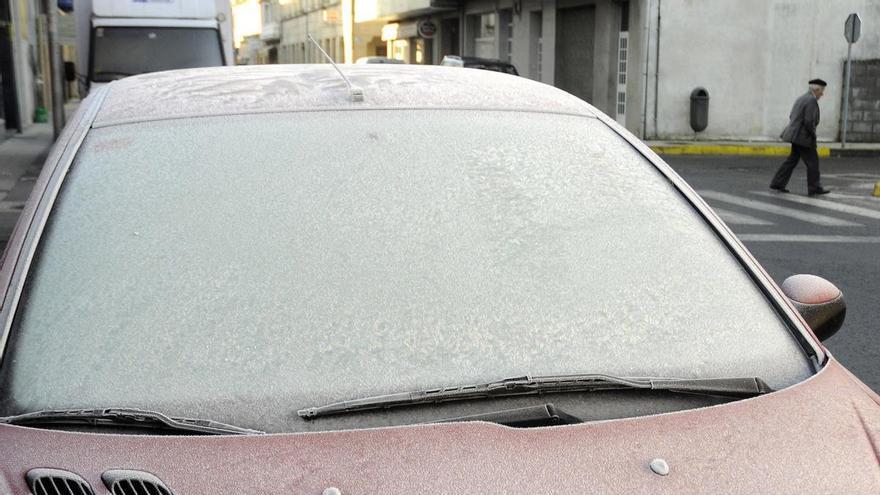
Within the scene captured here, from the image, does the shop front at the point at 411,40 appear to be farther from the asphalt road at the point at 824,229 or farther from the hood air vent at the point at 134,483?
the hood air vent at the point at 134,483

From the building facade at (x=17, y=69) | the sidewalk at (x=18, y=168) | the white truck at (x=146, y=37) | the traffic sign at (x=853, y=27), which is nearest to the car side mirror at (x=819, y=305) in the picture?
the sidewalk at (x=18, y=168)

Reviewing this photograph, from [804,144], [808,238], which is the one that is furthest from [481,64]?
[808,238]

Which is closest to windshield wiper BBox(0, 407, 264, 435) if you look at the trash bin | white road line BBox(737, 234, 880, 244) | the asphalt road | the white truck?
the asphalt road

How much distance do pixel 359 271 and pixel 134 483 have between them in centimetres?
69

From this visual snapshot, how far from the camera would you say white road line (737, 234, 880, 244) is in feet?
36.3

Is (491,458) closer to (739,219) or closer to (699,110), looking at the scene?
(739,219)

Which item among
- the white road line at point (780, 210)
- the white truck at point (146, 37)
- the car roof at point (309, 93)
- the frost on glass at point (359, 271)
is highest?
the white truck at point (146, 37)

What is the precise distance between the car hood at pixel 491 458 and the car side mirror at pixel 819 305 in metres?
0.68

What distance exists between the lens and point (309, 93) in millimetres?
2750

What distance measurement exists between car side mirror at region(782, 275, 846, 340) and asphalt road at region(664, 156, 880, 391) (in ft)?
10.7

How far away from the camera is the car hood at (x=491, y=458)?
174 centimetres

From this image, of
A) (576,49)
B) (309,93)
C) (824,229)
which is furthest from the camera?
(576,49)

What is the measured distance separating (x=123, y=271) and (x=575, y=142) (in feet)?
3.60

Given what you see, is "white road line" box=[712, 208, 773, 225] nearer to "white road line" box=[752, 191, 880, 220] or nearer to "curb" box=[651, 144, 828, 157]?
"white road line" box=[752, 191, 880, 220]
